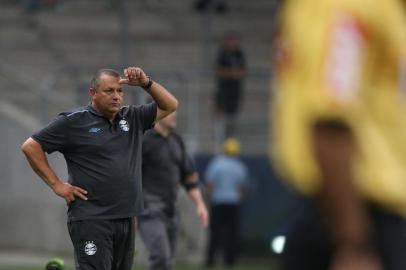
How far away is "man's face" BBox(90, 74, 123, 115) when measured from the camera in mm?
8336

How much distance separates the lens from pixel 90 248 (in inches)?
322

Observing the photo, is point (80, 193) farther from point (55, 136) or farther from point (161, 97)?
point (161, 97)

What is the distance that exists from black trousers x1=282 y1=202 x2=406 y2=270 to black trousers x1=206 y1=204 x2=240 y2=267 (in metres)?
13.9

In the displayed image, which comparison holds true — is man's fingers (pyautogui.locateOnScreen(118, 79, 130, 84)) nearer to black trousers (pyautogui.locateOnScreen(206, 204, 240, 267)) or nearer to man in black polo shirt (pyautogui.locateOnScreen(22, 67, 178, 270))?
man in black polo shirt (pyautogui.locateOnScreen(22, 67, 178, 270))

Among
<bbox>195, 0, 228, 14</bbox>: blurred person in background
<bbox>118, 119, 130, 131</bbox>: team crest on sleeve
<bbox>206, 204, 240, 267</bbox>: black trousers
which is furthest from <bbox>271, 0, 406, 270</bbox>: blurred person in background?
<bbox>195, 0, 228, 14</bbox>: blurred person in background

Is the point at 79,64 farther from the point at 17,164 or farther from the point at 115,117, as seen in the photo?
the point at 115,117

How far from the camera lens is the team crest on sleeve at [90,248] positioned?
26.8 feet

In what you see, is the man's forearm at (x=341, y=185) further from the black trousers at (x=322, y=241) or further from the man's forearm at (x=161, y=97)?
the man's forearm at (x=161, y=97)

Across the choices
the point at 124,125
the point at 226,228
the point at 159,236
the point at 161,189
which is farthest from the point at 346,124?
the point at 226,228

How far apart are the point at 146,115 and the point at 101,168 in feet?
1.81

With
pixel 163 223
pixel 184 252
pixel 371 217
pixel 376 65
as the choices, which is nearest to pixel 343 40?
pixel 376 65

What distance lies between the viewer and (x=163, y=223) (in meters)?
11.1

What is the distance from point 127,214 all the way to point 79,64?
13.9 meters

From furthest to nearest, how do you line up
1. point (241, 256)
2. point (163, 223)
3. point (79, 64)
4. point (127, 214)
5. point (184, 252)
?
point (79, 64)
point (241, 256)
point (184, 252)
point (163, 223)
point (127, 214)
